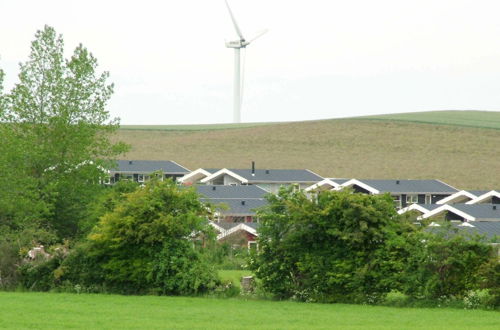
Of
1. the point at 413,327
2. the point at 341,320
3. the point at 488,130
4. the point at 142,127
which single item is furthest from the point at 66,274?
the point at 142,127

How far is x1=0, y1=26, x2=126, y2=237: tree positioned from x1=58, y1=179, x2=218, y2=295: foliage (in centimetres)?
1157

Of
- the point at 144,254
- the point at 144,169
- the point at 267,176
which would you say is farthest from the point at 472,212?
the point at 144,169

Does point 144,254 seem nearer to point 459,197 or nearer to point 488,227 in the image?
point 488,227

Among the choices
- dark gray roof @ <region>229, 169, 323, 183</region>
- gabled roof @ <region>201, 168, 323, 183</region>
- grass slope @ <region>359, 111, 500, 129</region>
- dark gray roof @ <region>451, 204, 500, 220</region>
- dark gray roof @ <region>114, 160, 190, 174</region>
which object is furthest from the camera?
grass slope @ <region>359, 111, 500, 129</region>

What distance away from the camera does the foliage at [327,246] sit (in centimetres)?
3612

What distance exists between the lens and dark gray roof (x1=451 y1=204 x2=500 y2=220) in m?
71.4

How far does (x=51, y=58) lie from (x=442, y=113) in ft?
451

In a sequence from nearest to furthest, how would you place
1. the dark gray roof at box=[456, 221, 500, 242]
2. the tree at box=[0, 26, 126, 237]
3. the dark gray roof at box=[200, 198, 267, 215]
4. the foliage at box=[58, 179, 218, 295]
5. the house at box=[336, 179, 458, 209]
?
the foliage at box=[58, 179, 218, 295]
the tree at box=[0, 26, 126, 237]
the dark gray roof at box=[456, 221, 500, 242]
the dark gray roof at box=[200, 198, 267, 215]
the house at box=[336, 179, 458, 209]

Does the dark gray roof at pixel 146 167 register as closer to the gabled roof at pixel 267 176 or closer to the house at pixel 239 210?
the gabled roof at pixel 267 176

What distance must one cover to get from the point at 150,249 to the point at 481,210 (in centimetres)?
3868

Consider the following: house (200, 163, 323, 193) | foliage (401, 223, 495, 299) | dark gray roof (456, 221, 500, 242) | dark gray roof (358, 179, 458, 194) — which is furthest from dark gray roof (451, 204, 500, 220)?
foliage (401, 223, 495, 299)

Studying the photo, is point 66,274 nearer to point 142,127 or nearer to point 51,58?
point 51,58

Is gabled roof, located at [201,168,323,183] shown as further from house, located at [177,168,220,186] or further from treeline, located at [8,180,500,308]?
treeline, located at [8,180,500,308]

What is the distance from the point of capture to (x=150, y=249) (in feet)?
128
